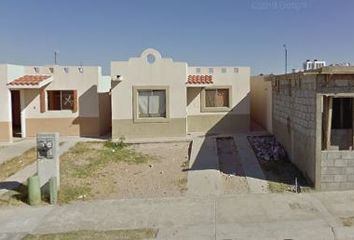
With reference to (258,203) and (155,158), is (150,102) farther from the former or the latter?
(258,203)

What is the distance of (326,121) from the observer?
910 cm

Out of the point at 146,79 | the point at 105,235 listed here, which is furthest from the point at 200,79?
the point at 105,235

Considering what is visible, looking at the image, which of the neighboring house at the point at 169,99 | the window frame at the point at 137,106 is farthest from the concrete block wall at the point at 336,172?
the window frame at the point at 137,106

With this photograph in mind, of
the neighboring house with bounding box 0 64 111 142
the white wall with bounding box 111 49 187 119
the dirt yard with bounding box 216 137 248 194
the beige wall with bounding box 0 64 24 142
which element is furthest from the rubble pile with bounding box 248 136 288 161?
the beige wall with bounding box 0 64 24 142

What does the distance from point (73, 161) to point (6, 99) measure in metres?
5.72

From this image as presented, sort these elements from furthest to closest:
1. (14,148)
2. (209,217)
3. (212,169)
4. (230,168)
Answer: (14,148) → (230,168) → (212,169) → (209,217)

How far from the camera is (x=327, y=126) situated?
29.7ft

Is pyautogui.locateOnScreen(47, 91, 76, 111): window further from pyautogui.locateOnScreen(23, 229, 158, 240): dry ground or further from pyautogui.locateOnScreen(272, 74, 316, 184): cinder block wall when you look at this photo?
pyautogui.locateOnScreen(23, 229, 158, 240): dry ground

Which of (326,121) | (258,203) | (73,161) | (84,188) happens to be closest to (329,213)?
(258,203)

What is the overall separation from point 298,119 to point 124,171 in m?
5.80

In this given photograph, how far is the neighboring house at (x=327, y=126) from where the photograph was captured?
8.87 metres

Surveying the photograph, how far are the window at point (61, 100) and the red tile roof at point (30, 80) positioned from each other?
0.87 metres

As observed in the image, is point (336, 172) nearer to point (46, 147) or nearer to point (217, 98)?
point (46, 147)

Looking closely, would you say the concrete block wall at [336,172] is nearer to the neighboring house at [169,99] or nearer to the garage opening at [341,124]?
the garage opening at [341,124]
